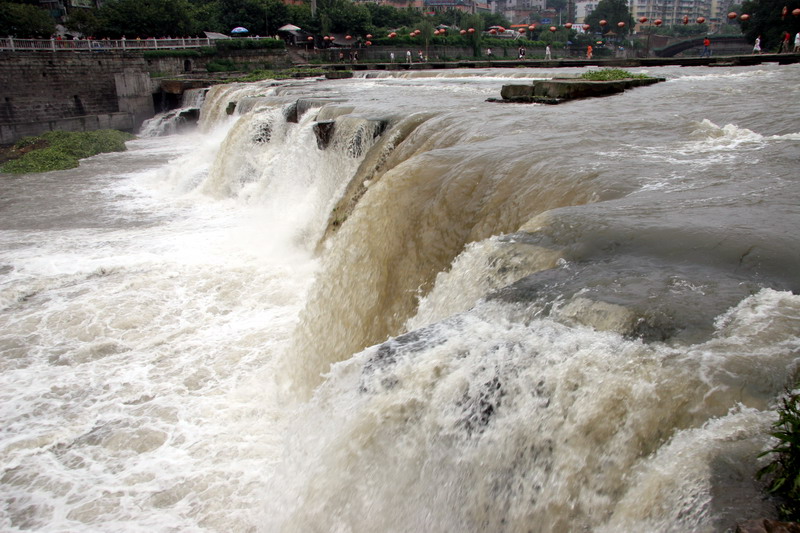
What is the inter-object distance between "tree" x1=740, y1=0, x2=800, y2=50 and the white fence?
3421 centimetres

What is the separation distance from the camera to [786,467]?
2.17 metres

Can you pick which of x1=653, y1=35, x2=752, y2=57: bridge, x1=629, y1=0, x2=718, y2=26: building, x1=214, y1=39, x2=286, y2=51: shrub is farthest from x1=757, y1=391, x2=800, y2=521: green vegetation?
x1=629, y1=0, x2=718, y2=26: building

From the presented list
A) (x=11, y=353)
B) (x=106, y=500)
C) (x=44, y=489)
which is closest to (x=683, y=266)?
(x=106, y=500)

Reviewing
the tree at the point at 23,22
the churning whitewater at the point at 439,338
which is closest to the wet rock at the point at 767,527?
the churning whitewater at the point at 439,338

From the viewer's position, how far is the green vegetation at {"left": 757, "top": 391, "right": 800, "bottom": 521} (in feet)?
6.86

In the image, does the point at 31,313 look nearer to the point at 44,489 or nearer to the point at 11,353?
the point at 11,353

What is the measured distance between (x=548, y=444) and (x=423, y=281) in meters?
2.95

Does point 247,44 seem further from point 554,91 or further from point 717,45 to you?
point 717,45

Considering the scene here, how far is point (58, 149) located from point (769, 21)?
41.2 meters

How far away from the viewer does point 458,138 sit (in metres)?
8.02

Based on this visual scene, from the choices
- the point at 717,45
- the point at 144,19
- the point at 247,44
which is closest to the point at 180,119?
the point at 247,44

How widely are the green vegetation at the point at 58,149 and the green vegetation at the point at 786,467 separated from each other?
1890 cm

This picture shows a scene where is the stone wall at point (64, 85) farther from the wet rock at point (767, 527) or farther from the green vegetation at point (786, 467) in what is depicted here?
the wet rock at point (767, 527)

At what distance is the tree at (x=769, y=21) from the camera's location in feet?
116
